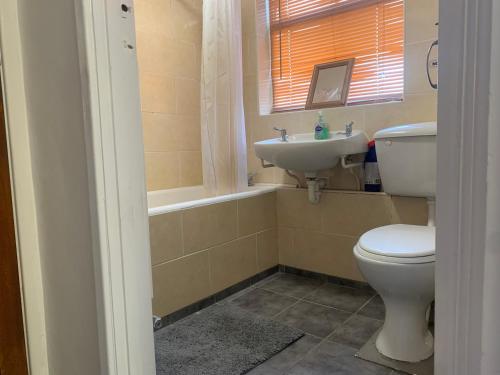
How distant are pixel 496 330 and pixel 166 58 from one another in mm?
2371

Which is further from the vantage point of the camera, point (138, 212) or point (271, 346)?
point (271, 346)

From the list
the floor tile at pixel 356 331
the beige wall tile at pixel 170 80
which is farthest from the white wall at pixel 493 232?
the beige wall tile at pixel 170 80

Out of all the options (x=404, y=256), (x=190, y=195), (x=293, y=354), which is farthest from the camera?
(x=190, y=195)

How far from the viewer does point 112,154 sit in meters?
0.65

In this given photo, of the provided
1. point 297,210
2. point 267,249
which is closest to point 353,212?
point 297,210

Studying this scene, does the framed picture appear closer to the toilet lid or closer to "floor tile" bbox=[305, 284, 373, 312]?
the toilet lid

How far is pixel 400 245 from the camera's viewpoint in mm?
1333

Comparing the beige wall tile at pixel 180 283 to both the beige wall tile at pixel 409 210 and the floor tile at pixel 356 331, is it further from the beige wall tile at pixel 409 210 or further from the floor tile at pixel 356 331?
the beige wall tile at pixel 409 210

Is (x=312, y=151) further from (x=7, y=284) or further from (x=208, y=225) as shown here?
(x=7, y=284)

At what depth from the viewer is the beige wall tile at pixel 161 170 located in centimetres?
235

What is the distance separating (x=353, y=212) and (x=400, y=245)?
0.71 metres

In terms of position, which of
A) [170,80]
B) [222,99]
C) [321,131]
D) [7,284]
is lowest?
[7,284]

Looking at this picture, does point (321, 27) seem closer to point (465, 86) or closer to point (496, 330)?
point (465, 86)

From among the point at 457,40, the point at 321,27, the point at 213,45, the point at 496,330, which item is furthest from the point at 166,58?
the point at 496,330
